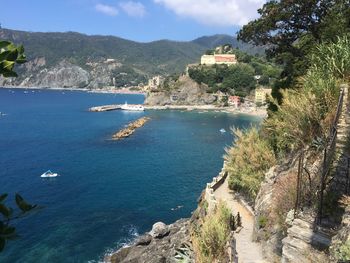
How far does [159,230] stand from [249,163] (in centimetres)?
937

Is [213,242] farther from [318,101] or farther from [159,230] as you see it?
[159,230]

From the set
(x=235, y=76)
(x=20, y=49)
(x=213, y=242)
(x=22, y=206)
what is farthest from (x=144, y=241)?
(x=235, y=76)

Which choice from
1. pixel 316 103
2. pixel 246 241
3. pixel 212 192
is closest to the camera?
pixel 316 103

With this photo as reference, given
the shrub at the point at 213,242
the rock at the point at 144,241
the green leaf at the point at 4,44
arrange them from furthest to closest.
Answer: the rock at the point at 144,241
the shrub at the point at 213,242
the green leaf at the point at 4,44

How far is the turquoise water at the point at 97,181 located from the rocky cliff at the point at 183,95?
180 feet

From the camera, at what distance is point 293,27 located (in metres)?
23.7

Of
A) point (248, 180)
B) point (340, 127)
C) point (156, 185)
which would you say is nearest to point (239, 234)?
point (248, 180)

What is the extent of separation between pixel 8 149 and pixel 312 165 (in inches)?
2248

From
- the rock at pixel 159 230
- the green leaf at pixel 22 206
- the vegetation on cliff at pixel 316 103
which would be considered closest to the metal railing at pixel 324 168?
the vegetation on cliff at pixel 316 103

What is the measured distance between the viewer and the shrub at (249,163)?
2136 cm

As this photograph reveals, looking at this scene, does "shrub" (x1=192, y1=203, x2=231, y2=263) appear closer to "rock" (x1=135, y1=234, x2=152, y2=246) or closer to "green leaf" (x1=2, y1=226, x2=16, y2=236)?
"rock" (x1=135, y1=234, x2=152, y2=246)

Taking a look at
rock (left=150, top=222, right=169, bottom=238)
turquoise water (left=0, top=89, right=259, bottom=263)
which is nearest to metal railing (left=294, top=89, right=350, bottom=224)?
rock (left=150, top=222, right=169, bottom=238)

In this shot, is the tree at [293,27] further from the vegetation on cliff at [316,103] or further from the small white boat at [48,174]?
the small white boat at [48,174]

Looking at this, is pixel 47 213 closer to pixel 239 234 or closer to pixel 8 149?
pixel 239 234
